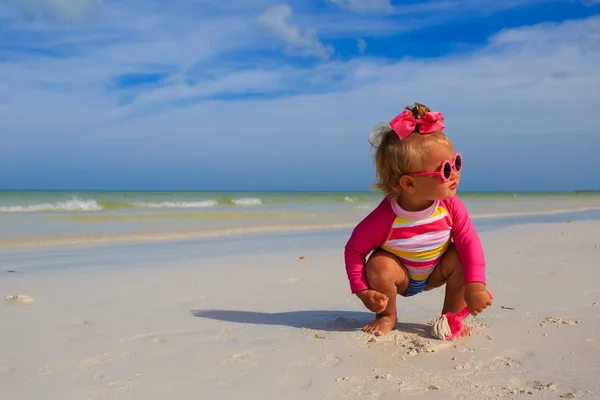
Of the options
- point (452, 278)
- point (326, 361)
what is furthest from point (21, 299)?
point (452, 278)

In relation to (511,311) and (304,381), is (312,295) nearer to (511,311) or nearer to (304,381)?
(511,311)

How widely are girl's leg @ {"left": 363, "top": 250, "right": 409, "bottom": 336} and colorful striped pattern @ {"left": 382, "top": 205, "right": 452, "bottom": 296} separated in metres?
0.05

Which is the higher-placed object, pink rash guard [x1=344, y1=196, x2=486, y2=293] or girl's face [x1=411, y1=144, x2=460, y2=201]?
girl's face [x1=411, y1=144, x2=460, y2=201]

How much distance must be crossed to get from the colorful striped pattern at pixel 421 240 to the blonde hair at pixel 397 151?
0.18 meters

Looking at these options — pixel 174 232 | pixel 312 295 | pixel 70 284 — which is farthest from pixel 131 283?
pixel 174 232

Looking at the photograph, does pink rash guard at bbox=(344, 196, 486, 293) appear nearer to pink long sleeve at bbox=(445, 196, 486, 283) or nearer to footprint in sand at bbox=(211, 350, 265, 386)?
pink long sleeve at bbox=(445, 196, 486, 283)

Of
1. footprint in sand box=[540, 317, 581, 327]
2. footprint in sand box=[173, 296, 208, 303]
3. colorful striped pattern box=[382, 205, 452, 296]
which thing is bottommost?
footprint in sand box=[173, 296, 208, 303]

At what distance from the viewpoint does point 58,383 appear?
7.57 feet

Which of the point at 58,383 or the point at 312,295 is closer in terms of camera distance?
the point at 58,383

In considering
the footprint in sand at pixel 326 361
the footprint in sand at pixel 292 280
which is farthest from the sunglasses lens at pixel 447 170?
the footprint in sand at pixel 292 280

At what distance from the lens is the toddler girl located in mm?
2836

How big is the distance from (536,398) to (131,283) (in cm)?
346

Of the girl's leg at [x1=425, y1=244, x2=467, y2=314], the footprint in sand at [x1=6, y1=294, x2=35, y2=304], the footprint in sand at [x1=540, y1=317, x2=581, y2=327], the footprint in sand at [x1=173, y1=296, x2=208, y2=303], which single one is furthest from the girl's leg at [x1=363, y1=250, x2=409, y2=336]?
the footprint in sand at [x1=6, y1=294, x2=35, y2=304]

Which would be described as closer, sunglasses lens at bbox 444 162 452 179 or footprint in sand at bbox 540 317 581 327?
sunglasses lens at bbox 444 162 452 179
